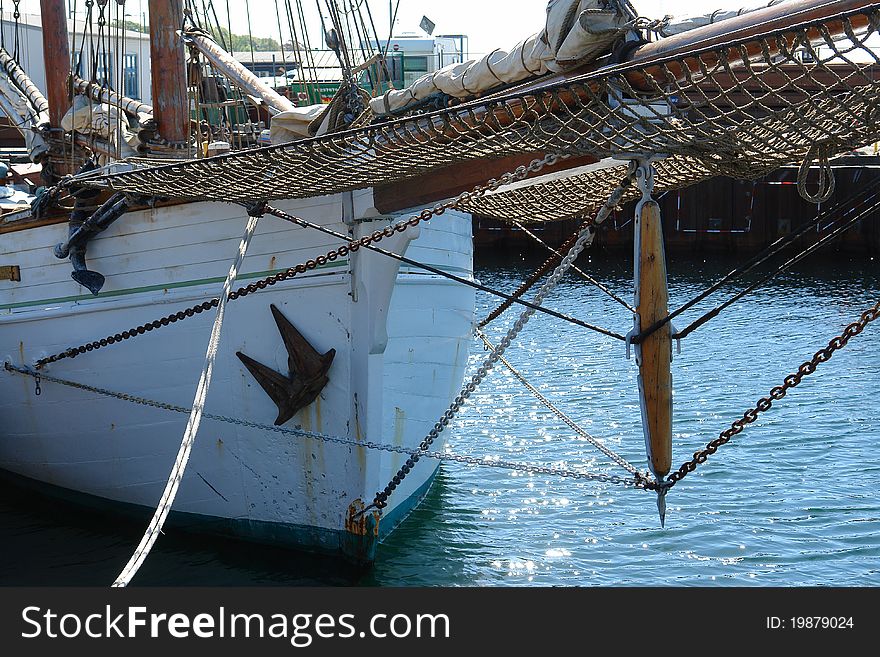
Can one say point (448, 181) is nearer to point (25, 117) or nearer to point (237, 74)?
point (237, 74)

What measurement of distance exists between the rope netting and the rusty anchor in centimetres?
97

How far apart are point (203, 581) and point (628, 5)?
485 centimetres

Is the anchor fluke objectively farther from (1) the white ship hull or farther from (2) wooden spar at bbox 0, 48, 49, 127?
(2) wooden spar at bbox 0, 48, 49, 127

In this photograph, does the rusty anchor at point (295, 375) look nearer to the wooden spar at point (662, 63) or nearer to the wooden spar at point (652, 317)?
the wooden spar at point (662, 63)

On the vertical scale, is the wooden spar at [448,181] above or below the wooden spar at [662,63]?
below

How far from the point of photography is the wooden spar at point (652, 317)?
5.09m

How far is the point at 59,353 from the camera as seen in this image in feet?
26.3

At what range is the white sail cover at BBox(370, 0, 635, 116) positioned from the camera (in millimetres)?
4742

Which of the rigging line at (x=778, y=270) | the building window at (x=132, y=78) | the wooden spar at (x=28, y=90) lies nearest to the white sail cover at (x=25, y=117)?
the wooden spar at (x=28, y=90)

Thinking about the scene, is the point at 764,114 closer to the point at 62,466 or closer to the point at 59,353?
the point at 59,353

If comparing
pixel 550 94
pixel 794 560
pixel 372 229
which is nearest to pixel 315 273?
Answer: pixel 372 229

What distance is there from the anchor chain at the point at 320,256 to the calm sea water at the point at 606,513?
1.62m

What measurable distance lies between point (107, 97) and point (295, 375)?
11.2 ft

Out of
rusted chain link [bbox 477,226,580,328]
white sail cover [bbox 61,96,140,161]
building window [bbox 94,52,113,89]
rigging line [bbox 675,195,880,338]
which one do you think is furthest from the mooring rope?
rigging line [bbox 675,195,880,338]
